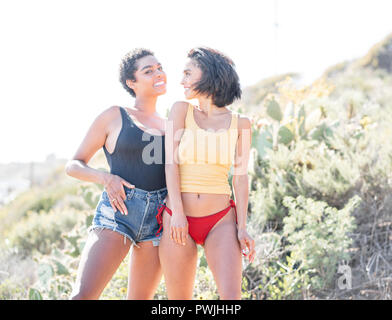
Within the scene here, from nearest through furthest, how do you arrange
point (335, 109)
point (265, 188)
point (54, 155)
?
point (265, 188)
point (335, 109)
point (54, 155)

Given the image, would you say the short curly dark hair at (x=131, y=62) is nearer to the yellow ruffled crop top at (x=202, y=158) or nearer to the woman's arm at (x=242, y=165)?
the yellow ruffled crop top at (x=202, y=158)

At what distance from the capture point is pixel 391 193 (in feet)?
17.3

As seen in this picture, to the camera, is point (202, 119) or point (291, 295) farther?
point (291, 295)

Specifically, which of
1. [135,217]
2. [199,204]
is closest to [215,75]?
[199,204]

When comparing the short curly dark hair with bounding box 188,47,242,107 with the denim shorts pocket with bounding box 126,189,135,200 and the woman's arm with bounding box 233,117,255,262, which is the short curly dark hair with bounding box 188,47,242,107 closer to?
the woman's arm with bounding box 233,117,255,262

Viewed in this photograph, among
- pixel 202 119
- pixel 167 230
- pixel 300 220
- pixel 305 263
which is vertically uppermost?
pixel 202 119

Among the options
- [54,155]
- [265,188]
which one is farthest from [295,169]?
[54,155]

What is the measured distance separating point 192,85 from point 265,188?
3.00 meters

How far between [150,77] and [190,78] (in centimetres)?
50

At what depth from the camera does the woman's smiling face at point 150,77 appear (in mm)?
3287

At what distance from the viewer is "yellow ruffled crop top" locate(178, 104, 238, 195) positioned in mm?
2785

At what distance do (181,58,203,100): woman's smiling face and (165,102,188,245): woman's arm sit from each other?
0.07 meters
